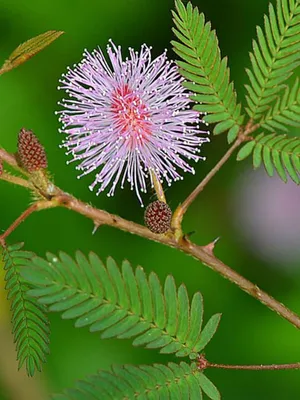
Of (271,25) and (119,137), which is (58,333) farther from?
(271,25)

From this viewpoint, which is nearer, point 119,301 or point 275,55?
point 119,301

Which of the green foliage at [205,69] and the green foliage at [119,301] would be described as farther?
the green foliage at [205,69]

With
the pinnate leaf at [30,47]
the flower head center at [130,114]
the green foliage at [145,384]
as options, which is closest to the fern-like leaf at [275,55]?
the flower head center at [130,114]

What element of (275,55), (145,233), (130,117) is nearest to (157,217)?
(145,233)

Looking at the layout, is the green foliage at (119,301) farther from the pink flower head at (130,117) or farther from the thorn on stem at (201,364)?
the pink flower head at (130,117)

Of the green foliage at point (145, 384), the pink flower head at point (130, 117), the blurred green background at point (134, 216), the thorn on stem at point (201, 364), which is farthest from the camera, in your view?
the blurred green background at point (134, 216)

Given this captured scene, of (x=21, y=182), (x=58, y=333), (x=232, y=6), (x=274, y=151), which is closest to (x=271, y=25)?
(x=274, y=151)

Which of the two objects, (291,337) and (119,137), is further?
(291,337)

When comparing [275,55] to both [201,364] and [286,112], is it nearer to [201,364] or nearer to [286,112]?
[286,112]
